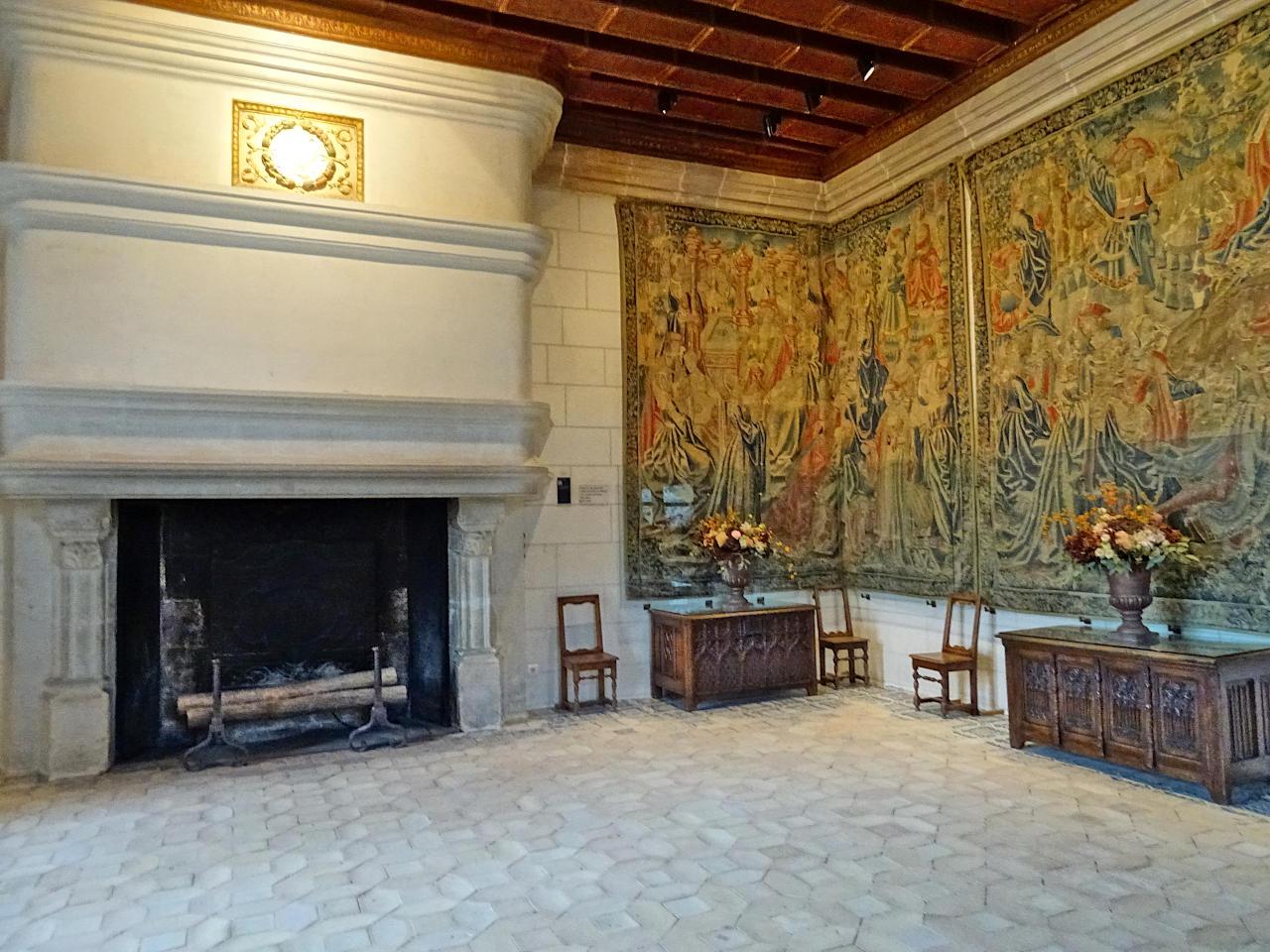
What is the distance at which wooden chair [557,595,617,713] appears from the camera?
6.67 metres

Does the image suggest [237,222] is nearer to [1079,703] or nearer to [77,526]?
[77,526]

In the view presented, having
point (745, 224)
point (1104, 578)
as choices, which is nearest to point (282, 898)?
point (1104, 578)

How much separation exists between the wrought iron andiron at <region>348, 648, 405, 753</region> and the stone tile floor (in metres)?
0.18

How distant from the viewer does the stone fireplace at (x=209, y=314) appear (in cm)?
508

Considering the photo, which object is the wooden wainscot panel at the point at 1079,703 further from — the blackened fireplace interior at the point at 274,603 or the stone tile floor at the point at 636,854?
the blackened fireplace interior at the point at 274,603

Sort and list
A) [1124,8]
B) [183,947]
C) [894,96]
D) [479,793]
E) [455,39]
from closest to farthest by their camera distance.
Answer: [183,947] → [479,793] → [1124,8] → [455,39] → [894,96]

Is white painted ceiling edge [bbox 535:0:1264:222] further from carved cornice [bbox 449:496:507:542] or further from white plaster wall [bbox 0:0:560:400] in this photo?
carved cornice [bbox 449:496:507:542]

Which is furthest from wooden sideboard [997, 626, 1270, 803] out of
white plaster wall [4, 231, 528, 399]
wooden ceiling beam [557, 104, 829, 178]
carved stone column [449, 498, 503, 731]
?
wooden ceiling beam [557, 104, 829, 178]

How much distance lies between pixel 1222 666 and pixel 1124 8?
12.9 feet

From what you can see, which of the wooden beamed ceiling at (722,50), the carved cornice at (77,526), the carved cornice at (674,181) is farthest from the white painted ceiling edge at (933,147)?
the carved cornice at (77,526)

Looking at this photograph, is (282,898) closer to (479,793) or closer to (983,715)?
(479,793)

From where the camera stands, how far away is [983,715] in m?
6.32

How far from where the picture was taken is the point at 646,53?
20.4ft

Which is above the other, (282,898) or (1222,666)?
(1222,666)
